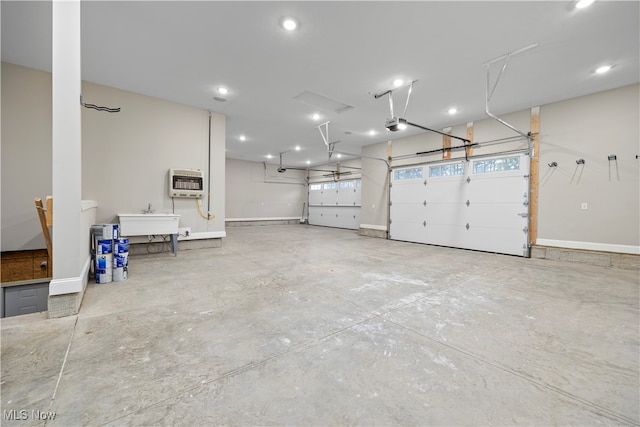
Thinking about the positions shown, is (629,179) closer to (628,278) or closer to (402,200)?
(628,278)

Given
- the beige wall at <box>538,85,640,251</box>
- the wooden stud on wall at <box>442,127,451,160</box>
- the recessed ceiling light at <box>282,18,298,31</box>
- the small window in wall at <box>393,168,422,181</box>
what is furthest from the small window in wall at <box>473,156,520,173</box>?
the recessed ceiling light at <box>282,18,298,31</box>

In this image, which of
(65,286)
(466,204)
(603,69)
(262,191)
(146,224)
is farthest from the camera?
(262,191)

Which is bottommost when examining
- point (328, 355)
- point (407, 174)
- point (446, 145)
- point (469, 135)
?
point (328, 355)

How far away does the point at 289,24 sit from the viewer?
293cm

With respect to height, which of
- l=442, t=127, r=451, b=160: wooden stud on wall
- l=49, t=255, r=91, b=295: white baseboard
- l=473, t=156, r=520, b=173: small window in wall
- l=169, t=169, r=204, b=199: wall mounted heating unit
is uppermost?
l=442, t=127, r=451, b=160: wooden stud on wall

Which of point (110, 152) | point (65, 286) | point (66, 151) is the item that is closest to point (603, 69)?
point (66, 151)

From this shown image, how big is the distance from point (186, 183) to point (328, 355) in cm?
495

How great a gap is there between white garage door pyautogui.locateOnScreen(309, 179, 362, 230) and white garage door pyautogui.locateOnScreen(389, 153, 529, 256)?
3026 millimetres

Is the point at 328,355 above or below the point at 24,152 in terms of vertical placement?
below

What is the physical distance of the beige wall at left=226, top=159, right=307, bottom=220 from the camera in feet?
37.5

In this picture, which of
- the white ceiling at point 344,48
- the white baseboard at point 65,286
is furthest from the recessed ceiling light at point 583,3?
the white baseboard at point 65,286

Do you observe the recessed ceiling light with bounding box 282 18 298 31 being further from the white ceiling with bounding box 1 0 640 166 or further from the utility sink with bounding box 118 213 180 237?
the utility sink with bounding box 118 213 180 237

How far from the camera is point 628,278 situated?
3662 mm

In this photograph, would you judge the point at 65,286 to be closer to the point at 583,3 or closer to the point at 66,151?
the point at 66,151
